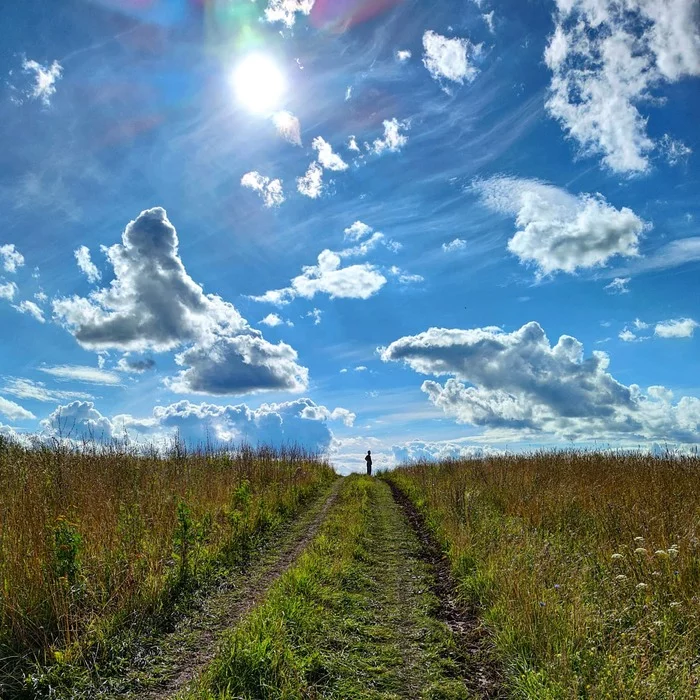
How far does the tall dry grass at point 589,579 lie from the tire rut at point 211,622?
10.4 feet

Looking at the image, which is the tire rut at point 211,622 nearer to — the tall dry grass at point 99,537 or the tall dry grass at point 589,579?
the tall dry grass at point 99,537

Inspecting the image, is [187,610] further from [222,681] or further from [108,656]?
[222,681]

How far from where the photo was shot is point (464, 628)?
6164mm

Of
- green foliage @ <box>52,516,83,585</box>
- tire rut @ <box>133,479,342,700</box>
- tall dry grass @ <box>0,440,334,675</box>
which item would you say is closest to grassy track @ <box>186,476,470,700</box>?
tire rut @ <box>133,479,342,700</box>

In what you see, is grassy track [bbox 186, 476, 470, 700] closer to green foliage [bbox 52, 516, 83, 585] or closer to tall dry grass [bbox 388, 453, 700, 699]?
tall dry grass [bbox 388, 453, 700, 699]

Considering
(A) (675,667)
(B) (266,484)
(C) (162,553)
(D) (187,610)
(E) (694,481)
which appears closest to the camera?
(A) (675,667)

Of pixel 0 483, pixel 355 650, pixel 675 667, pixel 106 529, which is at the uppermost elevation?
pixel 0 483

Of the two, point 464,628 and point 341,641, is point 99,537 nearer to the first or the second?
point 341,641

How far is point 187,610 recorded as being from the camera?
6.52 metres

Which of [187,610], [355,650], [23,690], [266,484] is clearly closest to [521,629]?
[355,650]

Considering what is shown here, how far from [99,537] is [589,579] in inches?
287

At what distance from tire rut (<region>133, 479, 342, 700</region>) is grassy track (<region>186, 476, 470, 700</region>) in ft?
1.18

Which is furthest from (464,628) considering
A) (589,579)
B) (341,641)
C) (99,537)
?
(99,537)

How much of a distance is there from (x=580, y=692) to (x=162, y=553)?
245 inches
